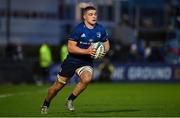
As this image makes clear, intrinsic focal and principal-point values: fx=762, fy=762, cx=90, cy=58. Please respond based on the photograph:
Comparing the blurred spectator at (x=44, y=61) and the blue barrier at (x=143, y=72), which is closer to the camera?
the blurred spectator at (x=44, y=61)

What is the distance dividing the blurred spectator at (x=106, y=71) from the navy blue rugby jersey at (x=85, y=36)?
1740cm

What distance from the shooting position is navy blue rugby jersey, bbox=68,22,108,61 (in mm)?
14633

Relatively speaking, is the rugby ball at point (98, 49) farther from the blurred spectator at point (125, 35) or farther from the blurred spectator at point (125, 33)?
A: the blurred spectator at point (125, 33)

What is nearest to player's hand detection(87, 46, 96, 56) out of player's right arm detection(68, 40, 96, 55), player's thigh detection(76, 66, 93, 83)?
player's right arm detection(68, 40, 96, 55)

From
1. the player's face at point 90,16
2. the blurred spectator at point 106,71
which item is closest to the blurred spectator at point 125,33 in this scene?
the blurred spectator at point 106,71

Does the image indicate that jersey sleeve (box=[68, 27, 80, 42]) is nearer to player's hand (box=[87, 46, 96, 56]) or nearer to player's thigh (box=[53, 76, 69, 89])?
player's hand (box=[87, 46, 96, 56])

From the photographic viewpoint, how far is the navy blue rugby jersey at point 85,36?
14.6m

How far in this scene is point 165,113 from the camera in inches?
590

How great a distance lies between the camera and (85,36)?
14.6m

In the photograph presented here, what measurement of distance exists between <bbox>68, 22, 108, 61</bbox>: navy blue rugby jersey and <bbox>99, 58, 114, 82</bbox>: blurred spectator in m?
17.4

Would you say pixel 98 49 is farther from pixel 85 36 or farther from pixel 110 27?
pixel 110 27

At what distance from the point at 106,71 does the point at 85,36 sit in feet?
58.4

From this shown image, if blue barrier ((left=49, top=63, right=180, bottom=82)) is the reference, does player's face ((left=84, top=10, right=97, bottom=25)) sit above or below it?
above

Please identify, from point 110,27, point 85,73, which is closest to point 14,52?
point 110,27
